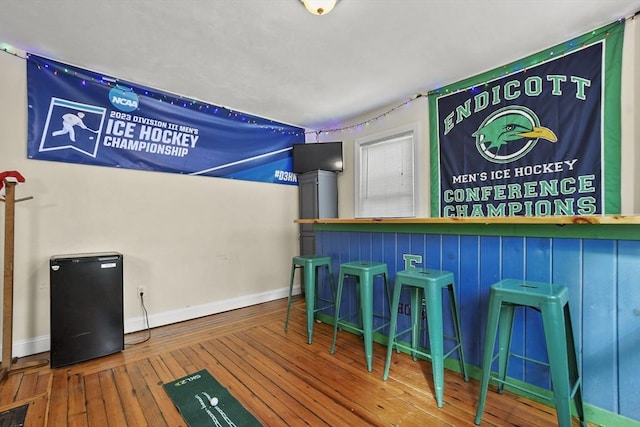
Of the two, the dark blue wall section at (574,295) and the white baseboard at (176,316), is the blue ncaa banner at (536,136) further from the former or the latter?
the white baseboard at (176,316)

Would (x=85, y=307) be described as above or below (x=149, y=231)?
below

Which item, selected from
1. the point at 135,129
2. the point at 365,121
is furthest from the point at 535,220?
the point at 135,129

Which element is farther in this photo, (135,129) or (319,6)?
(135,129)

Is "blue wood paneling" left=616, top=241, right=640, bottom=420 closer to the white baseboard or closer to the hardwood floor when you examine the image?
the hardwood floor

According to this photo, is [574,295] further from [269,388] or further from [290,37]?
[290,37]

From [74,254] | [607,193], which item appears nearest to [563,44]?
[607,193]

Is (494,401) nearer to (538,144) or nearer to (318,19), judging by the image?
(538,144)

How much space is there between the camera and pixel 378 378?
1937 mm

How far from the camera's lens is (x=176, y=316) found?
3166mm

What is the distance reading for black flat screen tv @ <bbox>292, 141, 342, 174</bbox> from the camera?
4281 millimetres

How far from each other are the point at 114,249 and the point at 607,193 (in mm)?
4361

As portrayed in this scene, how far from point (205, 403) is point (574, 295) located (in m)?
2.20

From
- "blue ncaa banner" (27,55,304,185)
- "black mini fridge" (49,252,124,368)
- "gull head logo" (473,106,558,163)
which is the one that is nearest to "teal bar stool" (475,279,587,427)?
"gull head logo" (473,106,558,163)

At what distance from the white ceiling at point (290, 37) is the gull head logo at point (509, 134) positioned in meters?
0.52
